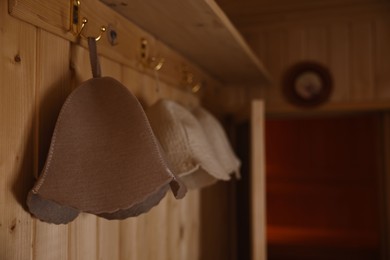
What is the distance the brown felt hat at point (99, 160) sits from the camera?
23.8 inches

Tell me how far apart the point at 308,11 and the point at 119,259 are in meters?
1.45

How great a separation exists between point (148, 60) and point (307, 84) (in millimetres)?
1034

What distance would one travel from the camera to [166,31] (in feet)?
3.57

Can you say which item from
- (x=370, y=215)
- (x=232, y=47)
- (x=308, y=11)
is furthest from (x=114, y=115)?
(x=370, y=215)

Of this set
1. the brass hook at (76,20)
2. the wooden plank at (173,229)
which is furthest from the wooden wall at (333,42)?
the brass hook at (76,20)

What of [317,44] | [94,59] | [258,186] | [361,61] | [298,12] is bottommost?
[258,186]

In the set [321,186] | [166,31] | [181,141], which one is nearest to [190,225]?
[181,141]

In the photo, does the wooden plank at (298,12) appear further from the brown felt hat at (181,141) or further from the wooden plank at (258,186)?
the brown felt hat at (181,141)

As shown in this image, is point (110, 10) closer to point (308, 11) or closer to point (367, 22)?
point (308, 11)

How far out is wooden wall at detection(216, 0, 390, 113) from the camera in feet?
5.69

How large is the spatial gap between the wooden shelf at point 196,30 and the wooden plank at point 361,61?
0.50 metres

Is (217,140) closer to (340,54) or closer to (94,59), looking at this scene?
(94,59)

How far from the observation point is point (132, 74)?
1.01 meters

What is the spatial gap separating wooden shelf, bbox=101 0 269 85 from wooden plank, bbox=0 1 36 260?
295 millimetres
